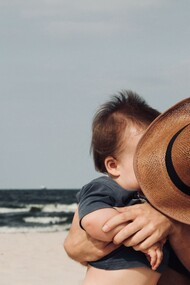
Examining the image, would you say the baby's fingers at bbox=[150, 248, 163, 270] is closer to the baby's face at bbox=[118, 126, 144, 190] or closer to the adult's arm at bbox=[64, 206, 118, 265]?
the adult's arm at bbox=[64, 206, 118, 265]

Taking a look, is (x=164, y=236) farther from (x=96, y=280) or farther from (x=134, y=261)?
(x=96, y=280)

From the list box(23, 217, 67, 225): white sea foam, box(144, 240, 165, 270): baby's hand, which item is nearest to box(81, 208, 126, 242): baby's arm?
box(144, 240, 165, 270): baby's hand

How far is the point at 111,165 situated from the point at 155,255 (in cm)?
52

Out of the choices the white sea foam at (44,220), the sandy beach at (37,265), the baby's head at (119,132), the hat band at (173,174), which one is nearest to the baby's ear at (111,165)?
the baby's head at (119,132)

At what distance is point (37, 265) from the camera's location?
12.2 m

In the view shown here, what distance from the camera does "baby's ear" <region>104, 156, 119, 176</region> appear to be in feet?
10.4

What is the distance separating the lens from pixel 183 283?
10.5 ft

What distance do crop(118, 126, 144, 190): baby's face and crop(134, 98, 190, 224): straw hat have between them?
187 mm

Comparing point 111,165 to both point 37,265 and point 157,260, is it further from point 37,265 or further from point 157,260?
point 37,265

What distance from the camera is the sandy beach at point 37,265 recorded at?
10.4 m

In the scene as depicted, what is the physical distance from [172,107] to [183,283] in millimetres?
839

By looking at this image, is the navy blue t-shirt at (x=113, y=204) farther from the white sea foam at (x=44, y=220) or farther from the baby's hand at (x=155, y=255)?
the white sea foam at (x=44, y=220)

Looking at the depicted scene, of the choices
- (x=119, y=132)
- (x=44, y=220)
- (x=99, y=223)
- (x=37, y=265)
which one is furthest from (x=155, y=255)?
(x=44, y=220)

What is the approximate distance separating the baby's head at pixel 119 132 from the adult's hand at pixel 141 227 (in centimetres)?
25
